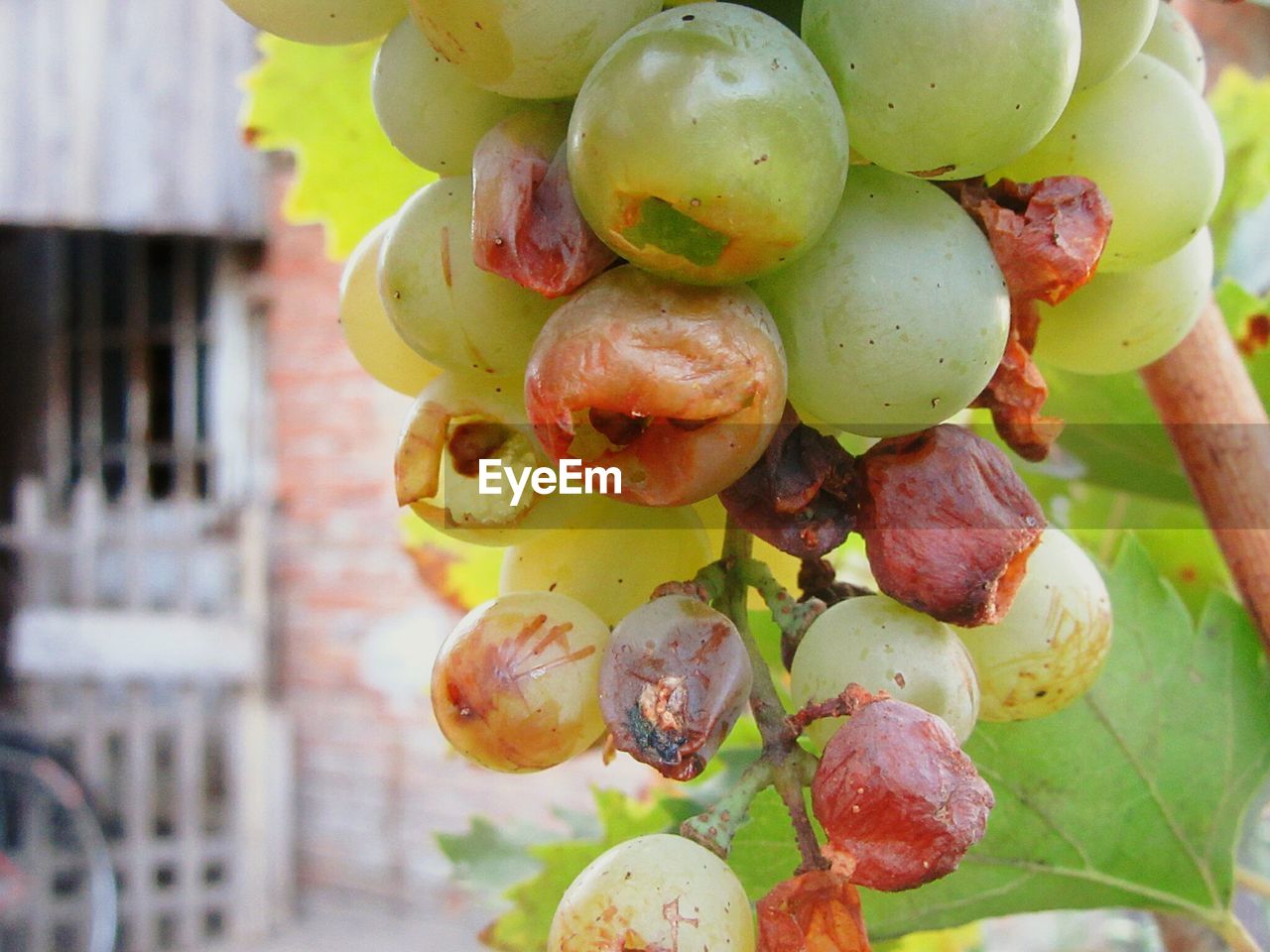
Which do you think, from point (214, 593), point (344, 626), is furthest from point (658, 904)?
point (214, 593)

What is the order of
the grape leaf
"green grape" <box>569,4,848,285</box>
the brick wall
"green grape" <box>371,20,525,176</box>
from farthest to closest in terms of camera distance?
the brick wall, the grape leaf, "green grape" <box>371,20,525,176</box>, "green grape" <box>569,4,848,285</box>

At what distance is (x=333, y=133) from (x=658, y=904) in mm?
588

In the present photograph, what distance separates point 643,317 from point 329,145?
1.69 feet

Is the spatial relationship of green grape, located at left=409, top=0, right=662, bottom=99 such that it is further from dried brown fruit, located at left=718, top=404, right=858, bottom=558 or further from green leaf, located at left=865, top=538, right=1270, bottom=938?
green leaf, located at left=865, top=538, right=1270, bottom=938

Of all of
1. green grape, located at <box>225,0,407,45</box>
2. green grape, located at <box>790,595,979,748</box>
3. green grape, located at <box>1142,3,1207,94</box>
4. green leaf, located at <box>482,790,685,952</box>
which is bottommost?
green leaf, located at <box>482,790,685,952</box>

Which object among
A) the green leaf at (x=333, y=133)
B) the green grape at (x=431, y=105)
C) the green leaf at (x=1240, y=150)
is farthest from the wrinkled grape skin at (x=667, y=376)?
the green leaf at (x=1240, y=150)

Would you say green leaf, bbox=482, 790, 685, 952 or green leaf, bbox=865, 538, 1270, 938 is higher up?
green leaf, bbox=865, 538, 1270, 938

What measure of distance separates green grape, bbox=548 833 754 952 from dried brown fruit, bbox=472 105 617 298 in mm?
153

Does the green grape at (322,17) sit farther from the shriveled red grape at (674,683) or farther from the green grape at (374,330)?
the shriveled red grape at (674,683)

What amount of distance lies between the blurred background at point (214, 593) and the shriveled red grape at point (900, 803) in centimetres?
333

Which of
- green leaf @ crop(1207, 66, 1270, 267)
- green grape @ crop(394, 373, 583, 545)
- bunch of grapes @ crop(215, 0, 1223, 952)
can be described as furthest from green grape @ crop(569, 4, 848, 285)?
green leaf @ crop(1207, 66, 1270, 267)

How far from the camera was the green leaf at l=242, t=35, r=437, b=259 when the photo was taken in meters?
0.71

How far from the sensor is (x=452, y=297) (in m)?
0.36

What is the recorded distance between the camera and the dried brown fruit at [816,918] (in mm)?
292
